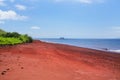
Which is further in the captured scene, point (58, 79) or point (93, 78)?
point (93, 78)

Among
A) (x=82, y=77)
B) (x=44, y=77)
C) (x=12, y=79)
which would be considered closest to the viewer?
(x=12, y=79)

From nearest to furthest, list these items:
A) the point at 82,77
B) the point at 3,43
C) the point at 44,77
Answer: the point at 44,77 → the point at 82,77 → the point at 3,43

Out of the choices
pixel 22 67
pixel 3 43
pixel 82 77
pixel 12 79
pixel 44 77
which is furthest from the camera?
pixel 3 43

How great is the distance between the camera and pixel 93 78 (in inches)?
412

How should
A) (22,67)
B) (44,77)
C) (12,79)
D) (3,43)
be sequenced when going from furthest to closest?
(3,43) → (22,67) → (44,77) → (12,79)

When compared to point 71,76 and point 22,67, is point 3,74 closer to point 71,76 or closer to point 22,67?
point 22,67

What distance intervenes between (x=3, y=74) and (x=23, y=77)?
2.82ft

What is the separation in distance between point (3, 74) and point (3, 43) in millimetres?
18631

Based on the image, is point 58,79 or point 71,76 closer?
point 58,79

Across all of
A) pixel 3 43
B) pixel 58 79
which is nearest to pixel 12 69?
pixel 58 79

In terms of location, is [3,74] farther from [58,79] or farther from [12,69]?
[58,79]

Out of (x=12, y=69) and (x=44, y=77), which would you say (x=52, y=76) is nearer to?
(x=44, y=77)

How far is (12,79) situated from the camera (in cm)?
899

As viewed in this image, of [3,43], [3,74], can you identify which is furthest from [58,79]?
[3,43]
